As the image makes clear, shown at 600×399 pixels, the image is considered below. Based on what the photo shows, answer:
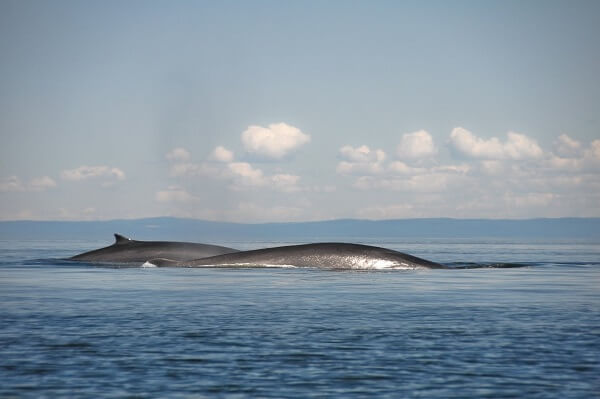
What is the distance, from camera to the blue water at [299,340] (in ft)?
34.4

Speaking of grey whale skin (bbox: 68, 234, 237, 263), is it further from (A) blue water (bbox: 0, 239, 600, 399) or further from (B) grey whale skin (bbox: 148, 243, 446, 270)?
(A) blue water (bbox: 0, 239, 600, 399)

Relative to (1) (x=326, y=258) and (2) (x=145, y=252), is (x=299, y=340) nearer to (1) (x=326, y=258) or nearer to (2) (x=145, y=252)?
(1) (x=326, y=258)

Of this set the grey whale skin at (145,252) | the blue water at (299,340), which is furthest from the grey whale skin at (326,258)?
the blue water at (299,340)

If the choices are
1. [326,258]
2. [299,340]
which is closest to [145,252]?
[326,258]

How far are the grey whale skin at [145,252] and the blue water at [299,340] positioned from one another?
489 inches

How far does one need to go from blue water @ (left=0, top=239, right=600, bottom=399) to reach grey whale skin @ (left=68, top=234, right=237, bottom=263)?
12.4 metres

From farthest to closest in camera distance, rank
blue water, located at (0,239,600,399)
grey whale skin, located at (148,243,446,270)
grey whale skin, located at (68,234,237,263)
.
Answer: grey whale skin, located at (68,234,237,263)
grey whale skin, located at (148,243,446,270)
blue water, located at (0,239,600,399)

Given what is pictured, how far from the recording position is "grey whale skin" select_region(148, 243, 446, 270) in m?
31.6

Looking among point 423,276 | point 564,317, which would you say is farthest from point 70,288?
point 564,317

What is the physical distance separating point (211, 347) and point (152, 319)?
12.9 ft

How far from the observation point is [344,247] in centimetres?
3266

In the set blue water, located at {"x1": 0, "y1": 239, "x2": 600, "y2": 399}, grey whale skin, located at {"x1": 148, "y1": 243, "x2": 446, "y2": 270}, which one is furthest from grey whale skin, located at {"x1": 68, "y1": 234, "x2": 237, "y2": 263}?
blue water, located at {"x1": 0, "y1": 239, "x2": 600, "y2": 399}

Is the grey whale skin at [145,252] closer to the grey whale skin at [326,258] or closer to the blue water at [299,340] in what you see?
the grey whale skin at [326,258]

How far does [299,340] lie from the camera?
551 inches
